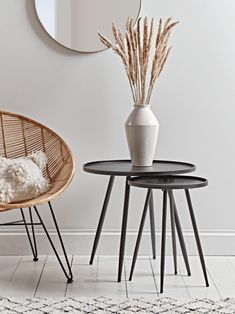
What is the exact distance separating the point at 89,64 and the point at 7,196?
0.96 meters

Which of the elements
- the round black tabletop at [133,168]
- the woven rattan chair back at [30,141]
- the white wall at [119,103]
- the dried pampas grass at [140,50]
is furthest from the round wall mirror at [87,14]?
the round black tabletop at [133,168]

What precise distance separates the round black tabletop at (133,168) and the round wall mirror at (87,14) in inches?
27.8

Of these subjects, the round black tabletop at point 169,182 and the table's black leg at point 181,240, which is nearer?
the round black tabletop at point 169,182

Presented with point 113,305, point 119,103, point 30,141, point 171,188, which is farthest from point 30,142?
point 113,305

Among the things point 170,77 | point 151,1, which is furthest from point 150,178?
point 151,1

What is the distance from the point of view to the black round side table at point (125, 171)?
306 cm

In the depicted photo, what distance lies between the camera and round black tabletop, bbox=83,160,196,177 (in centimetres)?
305

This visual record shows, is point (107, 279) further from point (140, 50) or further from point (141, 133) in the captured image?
point (140, 50)

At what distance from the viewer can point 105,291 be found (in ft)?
9.81

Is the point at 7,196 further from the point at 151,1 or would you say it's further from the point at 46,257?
the point at 151,1

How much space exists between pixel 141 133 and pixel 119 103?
45 centimetres

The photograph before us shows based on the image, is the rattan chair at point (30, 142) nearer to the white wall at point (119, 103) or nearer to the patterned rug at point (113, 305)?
the white wall at point (119, 103)

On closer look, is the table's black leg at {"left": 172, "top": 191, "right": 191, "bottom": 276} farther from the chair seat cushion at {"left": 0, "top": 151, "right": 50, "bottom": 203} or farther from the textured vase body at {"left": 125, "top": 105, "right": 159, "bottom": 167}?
the chair seat cushion at {"left": 0, "top": 151, "right": 50, "bottom": 203}

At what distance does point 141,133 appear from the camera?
10.4 ft
